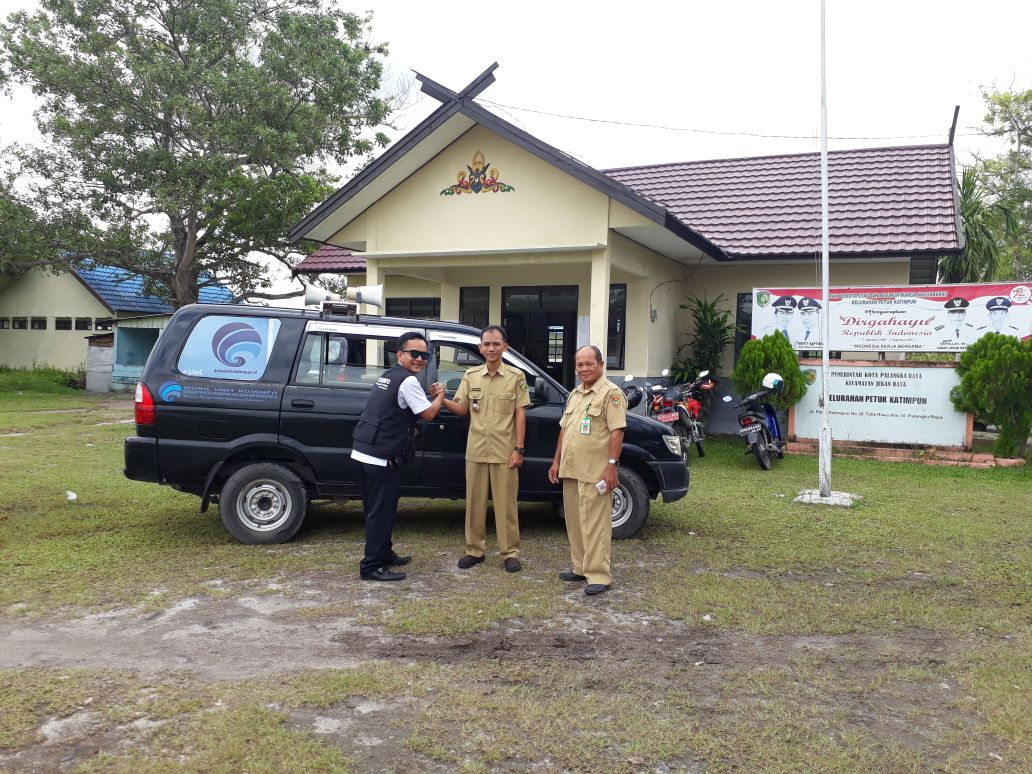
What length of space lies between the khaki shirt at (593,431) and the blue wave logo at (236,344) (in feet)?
9.11

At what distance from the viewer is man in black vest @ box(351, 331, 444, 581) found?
5586 millimetres

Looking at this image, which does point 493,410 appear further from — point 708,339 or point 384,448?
point 708,339

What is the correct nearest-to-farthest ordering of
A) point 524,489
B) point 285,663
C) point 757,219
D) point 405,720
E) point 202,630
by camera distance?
point 405,720 < point 285,663 < point 202,630 < point 524,489 < point 757,219

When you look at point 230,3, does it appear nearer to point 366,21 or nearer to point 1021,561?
point 366,21

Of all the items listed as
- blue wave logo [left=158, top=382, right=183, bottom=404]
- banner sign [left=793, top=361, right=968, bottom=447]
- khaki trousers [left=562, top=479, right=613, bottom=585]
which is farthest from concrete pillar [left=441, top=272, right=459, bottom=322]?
khaki trousers [left=562, top=479, right=613, bottom=585]

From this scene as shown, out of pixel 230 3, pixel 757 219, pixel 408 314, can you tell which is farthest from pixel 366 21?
pixel 757 219

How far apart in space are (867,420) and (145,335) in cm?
2149

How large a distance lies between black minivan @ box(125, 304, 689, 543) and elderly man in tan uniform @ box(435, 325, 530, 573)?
0.67m

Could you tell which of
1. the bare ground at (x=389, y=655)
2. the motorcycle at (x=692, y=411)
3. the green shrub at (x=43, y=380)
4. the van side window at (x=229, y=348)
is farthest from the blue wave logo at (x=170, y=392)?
the green shrub at (x=43, y=380)

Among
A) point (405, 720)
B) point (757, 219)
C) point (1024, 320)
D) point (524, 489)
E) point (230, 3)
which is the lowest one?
point (405, 720)

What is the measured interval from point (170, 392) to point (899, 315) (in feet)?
33.2

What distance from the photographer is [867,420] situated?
12.2m

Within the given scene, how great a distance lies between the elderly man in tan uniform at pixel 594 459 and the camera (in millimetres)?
5405

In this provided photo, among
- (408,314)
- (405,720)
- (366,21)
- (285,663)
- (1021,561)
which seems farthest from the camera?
(366,21)
